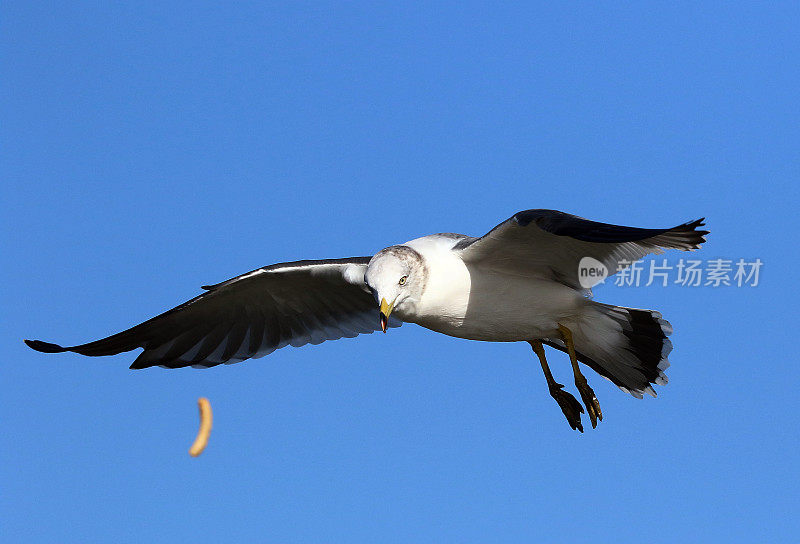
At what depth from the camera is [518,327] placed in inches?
313

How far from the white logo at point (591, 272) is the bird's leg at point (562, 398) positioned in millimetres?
950

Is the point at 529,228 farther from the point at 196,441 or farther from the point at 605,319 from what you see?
the point at 196,441

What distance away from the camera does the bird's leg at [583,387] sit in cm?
835

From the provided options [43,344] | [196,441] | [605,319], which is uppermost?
[605,319]

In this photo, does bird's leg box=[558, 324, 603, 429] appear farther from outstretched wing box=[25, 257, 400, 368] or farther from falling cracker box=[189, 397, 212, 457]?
falling cracker box=[189, 397, 212, 457]

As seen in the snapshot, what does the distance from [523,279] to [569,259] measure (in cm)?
39

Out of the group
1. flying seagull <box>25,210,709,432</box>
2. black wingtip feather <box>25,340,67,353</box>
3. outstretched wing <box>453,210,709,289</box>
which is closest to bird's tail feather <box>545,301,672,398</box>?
flying seagull <box>25,210,709,432</box>

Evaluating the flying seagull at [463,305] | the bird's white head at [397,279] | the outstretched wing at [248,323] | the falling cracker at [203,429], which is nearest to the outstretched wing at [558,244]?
the flying seagull at [463,305]

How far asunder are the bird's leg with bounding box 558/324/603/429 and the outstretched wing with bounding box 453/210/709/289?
484 mm

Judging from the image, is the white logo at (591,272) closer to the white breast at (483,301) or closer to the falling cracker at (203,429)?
the white breast at (483,301)

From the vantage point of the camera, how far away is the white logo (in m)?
7.86

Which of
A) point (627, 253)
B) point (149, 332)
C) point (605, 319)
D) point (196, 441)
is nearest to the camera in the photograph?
point (196, 441)

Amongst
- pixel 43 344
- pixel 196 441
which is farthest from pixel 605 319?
pixel 43 344

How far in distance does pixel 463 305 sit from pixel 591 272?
1090 mm
